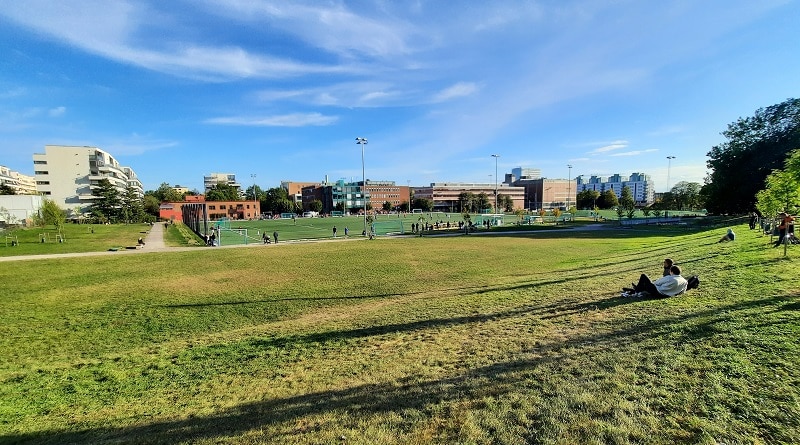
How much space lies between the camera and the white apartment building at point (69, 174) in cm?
7712

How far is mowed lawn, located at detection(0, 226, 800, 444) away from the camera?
4.17 m

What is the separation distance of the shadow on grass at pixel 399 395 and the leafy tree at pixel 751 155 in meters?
48.1

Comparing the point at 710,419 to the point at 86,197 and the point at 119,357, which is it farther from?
the point at 86,197

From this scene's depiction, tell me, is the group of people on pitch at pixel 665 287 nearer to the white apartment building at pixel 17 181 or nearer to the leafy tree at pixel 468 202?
the leafy tree at pixel 468 202

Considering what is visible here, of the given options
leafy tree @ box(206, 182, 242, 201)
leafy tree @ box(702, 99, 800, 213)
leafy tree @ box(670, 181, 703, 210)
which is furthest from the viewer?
leafy tree @ box(206, 182, 242, 201)

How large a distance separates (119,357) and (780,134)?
61.8 m

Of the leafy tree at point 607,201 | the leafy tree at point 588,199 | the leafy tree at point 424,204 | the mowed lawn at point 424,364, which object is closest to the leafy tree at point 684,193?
the leafy tree at point 588,199

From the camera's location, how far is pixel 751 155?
42000 millimetres

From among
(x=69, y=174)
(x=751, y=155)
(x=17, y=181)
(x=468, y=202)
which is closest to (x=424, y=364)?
(x=751, y=155)

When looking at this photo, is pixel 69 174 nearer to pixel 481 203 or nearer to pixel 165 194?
pixel 165 194

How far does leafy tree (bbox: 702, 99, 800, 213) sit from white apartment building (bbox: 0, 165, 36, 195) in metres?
156

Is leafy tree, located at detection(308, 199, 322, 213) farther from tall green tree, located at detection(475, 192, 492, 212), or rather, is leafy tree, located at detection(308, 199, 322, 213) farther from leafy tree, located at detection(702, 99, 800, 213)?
leafy tree, located at detection(702, 99, 800, 213)

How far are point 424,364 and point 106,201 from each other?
94.6m

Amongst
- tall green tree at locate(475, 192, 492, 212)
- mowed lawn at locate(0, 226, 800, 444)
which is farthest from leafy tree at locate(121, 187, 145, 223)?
tall green tree at locate(475, 192, 492, 212)
